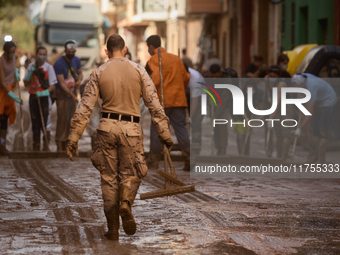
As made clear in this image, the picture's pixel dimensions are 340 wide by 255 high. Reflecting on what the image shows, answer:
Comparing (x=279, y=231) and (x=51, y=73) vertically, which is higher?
(x=51, y=73)

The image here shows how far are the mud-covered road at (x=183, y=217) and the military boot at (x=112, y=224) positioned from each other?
0.20 ft

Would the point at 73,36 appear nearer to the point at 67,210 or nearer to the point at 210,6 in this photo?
the point at 210,6

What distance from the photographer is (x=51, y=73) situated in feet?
44.3

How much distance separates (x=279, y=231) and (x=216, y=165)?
5.27 m

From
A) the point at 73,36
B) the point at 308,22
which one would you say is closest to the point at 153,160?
the point at 308,22

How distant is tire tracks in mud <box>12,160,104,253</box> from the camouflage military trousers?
0.39 metres

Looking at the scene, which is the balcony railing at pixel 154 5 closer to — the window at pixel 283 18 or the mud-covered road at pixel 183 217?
the window at pixel 283 18

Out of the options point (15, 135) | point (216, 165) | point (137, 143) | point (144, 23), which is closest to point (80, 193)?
point (137, 143)

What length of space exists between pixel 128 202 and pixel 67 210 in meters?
1.59

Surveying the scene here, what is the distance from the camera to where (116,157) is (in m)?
6.89

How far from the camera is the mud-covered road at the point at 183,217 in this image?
6.39 meters

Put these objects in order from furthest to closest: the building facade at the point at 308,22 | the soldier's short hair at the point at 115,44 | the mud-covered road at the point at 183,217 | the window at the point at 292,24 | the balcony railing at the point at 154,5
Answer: the balcony railing at the point at 154,5, the window at the point at 292,24, the building facade at the point at 308,22, the soldier's short hair at the point at 115,44, the mud-covered road at the point at 183,217

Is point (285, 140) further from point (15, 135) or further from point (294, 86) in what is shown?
point (15, 135)

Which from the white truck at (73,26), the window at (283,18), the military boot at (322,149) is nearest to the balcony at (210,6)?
the white truck at (73,26)
